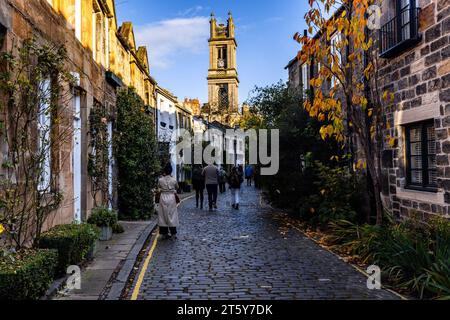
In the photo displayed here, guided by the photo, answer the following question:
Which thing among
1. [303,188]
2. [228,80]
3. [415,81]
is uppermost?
[228,80]

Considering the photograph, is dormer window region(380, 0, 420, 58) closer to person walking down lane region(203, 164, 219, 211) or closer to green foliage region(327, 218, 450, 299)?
green foliage region(327, 218, 450, 299)

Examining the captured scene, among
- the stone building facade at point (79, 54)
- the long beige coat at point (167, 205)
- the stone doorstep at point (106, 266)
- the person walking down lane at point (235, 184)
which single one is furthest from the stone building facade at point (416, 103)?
the person walking down lane at point (235, 184)

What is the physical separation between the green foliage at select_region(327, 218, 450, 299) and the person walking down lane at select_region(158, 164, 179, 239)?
3609 millimetres

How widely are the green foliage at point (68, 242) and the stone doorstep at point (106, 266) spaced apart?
9.7 inches

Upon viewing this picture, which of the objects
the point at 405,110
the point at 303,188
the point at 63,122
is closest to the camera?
the point at 63,122

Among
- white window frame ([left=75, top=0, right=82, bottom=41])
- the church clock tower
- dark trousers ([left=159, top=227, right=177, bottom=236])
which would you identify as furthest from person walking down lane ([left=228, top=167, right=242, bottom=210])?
the church clock tower

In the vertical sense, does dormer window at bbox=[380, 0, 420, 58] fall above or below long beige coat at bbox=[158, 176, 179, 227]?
above

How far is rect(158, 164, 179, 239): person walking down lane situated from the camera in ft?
35.7

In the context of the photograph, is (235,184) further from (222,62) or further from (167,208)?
(222,62)

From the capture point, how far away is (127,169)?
14234mm

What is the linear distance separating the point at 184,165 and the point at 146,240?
872 inches

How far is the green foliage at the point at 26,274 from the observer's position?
4703 mm
